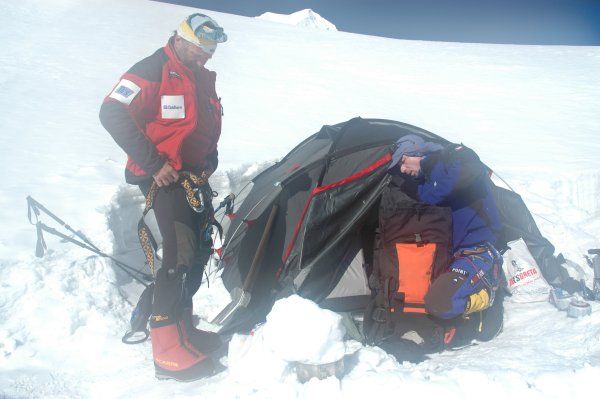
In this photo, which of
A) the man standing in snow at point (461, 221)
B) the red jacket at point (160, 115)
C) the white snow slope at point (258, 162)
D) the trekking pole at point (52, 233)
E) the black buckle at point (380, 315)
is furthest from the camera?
the trekking pole at point (52, 233)

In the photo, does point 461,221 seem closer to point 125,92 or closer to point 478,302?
point 478,302

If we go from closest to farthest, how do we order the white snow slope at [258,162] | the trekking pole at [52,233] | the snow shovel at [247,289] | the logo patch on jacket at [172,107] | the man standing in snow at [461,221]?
1. the white snow slope at [258,162]
2. the logo patch on jacket at [172,107]
3. the man standing in snow at [461,221]
4. the snow shovel at [247,289]
5. the trekking pole at [52,233]

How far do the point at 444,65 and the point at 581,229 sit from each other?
1518cm

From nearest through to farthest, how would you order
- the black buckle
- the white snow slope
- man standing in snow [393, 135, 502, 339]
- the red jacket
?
the white snow slope → the red jacket → man standing in snow [393, 135, 502, 339] → the black buckle

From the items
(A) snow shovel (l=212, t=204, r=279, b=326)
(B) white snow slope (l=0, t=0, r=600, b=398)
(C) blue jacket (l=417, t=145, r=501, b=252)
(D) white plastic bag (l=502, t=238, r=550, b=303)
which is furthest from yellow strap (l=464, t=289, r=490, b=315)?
(A) snow shovel (l=212, t=204, r=279, b=326)

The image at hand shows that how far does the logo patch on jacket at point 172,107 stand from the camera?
9.00ft

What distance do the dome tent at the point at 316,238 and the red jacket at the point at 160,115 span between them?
810 mm

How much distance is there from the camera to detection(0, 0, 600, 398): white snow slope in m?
2.52

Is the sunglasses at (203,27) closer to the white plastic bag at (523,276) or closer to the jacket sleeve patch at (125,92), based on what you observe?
the jacket sleeve patch at (125,92)

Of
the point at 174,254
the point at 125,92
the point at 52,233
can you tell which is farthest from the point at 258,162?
the point at 125,92

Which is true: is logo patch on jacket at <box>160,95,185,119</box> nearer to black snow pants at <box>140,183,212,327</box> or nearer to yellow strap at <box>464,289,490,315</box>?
black snow pants at <box>140,183,212,327</box>

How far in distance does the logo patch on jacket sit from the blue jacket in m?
1.79

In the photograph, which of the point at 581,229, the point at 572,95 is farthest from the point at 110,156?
the point at 572,95

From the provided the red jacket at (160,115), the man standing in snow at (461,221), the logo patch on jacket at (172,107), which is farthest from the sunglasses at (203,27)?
the man standing in snow at (461,221)
